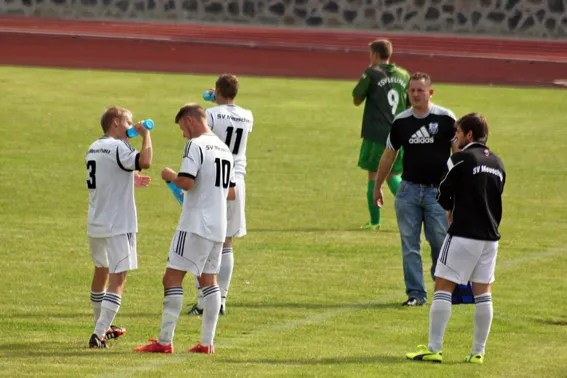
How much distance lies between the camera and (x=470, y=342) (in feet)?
32.1

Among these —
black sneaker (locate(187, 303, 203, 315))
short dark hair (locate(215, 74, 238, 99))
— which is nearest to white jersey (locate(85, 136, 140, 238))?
short dark hair (locate(215, 74, 238, 99))

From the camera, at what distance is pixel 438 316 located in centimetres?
871

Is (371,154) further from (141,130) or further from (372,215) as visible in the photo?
(141,130)

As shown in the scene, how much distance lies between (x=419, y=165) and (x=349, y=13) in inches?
1055

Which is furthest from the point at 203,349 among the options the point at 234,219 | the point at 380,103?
the point at 380,103

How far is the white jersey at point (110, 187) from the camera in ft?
29.8

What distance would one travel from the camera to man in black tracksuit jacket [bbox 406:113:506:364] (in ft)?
28.6

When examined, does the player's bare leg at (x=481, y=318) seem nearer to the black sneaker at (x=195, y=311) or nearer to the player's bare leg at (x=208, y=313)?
the player's bare leg at (x=208, y=313)

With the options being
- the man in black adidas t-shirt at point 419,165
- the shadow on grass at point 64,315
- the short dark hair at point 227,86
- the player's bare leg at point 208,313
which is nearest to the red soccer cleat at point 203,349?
the player's bare leg at point 208,313

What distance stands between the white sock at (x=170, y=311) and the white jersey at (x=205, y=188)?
46 cm

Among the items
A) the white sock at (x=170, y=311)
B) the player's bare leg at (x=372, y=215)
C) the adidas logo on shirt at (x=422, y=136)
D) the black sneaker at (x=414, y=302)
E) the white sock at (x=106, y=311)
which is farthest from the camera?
the player's bare leg at (x=372, y=215)

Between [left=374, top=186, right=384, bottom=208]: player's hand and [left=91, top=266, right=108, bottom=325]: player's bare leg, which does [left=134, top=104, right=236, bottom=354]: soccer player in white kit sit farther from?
[left=374, top=186, right=384, bottom=208]: player's hand

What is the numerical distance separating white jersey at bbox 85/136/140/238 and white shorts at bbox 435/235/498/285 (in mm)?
2293

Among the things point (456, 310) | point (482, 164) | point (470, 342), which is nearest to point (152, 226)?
point (456, 310)
